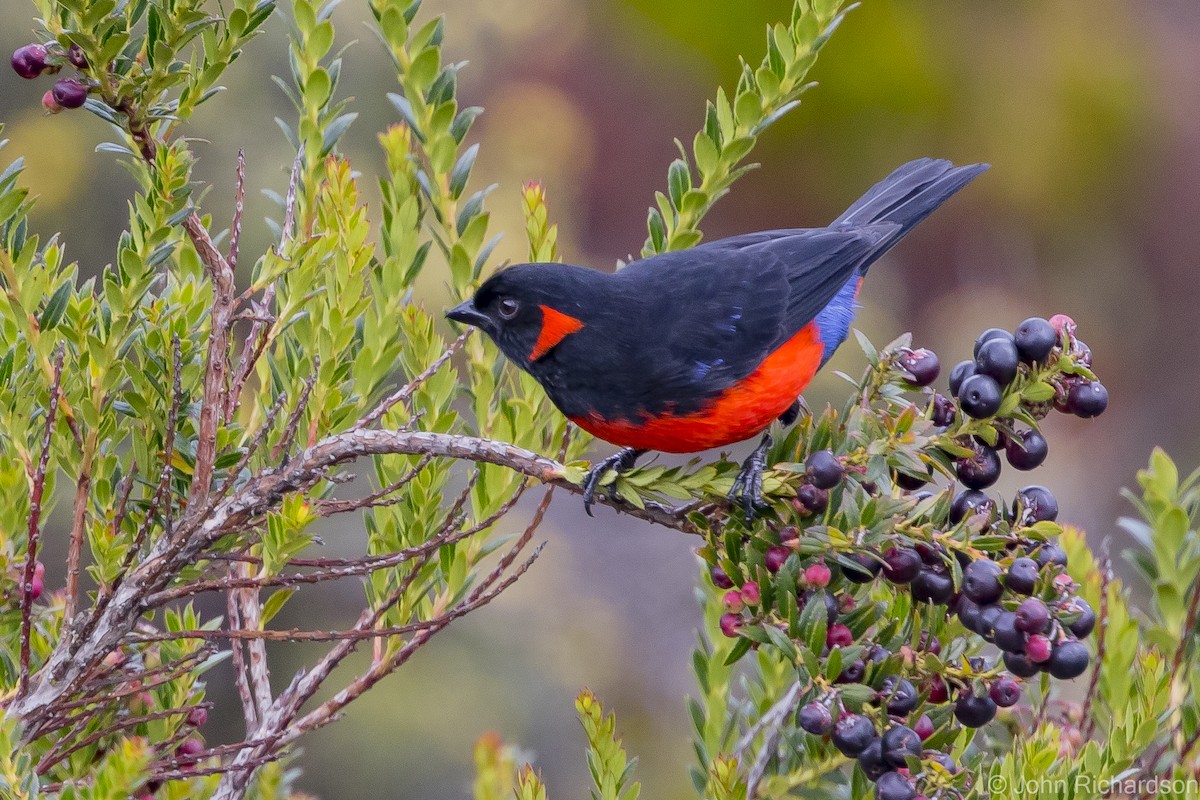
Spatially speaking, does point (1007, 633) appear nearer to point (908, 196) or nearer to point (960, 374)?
point (960, 374)

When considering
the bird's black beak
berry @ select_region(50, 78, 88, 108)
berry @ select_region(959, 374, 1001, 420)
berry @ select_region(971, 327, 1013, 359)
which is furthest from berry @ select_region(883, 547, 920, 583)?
berry @ select_region(50, 78, 88, 108)

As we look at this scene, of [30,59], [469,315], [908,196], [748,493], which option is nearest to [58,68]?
[30,59]

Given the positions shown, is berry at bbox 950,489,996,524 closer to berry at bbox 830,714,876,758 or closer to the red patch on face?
berry at bbox 830,714,876,758

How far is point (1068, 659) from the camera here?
5.38 ft

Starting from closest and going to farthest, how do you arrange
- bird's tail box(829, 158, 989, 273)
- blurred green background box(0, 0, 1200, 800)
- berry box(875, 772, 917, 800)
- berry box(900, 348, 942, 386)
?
berry box(875, 772, 917, 800) < berry box(900, 348, 942, 386) < bird's tail box(829, 158, 989, 273) < blurred green background box(0, 0, 1200, 800)

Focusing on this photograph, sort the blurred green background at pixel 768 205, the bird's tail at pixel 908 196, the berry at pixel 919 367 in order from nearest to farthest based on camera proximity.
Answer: the berry at pixel 919 367
the bird's tail at pixel 908 196
the blurred green background at pixel 768 205

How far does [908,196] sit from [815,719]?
2.31 metres

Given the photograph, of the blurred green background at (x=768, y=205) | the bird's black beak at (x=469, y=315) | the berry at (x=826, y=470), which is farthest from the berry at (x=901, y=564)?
the blurred green background at (x=768, y=205)

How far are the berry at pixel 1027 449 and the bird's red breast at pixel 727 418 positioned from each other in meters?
0.85

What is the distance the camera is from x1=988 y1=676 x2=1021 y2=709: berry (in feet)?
5.20

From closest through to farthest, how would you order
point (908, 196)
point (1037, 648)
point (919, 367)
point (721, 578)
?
point (1037, 648), point (919, 367), point (721, 578), point (908, 196)

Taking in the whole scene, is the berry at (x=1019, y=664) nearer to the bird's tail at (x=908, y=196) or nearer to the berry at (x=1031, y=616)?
the berry at (x=1031, y=616)

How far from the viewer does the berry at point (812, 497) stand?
169cm

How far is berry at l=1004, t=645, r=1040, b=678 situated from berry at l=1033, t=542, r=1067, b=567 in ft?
0.45
